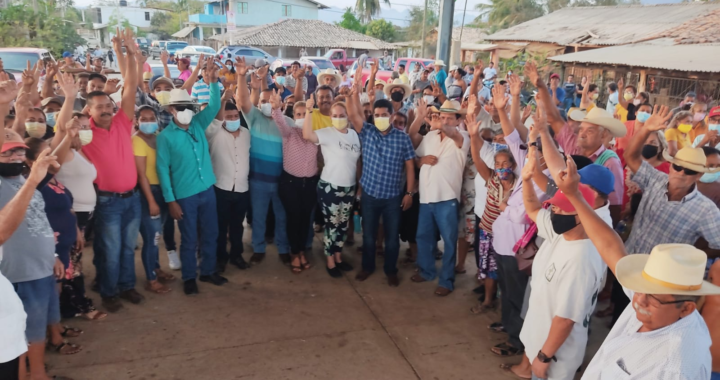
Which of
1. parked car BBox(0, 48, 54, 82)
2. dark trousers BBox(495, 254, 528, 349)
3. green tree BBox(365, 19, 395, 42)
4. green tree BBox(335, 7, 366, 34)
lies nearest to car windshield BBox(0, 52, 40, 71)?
parked car BBox(0, 48, 54, 82)

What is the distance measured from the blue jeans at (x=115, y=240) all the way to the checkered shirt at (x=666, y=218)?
13.3ft

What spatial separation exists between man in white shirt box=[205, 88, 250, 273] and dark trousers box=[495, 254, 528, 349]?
102 inches

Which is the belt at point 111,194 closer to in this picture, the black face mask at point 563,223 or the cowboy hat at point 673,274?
the black face mask at point 563,223

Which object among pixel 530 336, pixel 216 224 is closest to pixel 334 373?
pixel 530 336

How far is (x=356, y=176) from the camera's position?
17.0 ft

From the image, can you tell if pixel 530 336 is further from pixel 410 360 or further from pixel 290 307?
pixel 290 307

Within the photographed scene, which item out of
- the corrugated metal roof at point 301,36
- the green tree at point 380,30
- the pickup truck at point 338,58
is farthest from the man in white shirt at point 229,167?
the green tree at point 380,30

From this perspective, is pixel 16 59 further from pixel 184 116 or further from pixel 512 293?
pixel 512 293

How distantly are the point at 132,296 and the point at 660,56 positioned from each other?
14.0 m

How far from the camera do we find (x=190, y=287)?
474cm

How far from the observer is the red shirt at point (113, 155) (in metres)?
4.08

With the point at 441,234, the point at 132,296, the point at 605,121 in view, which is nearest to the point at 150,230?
the point at 132,296

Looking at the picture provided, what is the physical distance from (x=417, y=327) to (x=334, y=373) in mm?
955

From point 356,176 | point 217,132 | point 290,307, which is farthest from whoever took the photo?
point 356,176
